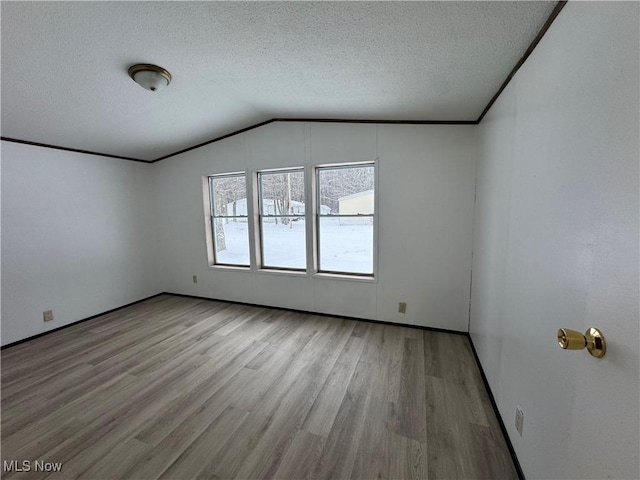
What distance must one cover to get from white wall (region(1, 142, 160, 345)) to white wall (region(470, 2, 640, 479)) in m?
4.67

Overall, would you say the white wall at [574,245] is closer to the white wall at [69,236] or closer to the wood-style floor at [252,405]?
the wood-style floor at [252,405]

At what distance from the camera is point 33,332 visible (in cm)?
295

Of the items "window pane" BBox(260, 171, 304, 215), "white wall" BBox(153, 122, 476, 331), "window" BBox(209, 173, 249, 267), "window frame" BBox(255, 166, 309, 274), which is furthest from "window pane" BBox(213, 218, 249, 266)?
"window pane" BBox(260, 171, 304, 215)

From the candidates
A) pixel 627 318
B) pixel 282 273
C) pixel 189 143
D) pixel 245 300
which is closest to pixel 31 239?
pixel 189 143

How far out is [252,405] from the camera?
186 centimetres

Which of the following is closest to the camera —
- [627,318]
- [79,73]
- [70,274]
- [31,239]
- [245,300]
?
[627,318]

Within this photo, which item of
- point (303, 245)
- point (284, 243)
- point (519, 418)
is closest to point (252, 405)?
point (519, 418)

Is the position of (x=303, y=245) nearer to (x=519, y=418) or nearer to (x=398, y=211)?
(x=398, y=211)

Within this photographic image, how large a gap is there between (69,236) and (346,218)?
11.7 ft

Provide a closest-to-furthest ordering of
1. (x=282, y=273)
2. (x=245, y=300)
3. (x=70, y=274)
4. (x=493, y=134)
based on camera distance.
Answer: (x=493, y=134), (x=70, y=274), (x=282, y=273), (x=245, y=300)

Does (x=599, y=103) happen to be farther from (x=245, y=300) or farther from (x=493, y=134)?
(x=245, y=300)

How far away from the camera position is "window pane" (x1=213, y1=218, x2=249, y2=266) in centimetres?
390

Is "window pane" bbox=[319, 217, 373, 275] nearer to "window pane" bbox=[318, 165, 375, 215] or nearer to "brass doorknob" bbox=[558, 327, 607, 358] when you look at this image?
"window pane" bbox=[318, 165, 375, 215]

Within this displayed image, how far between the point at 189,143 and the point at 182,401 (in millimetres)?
3350
